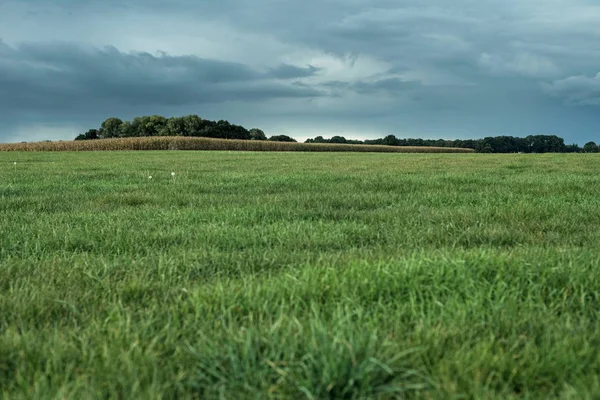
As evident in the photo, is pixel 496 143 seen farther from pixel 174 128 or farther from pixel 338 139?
pixel 174 128

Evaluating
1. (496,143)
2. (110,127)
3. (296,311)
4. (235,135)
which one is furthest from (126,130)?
(296,311)

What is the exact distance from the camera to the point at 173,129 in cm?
10675

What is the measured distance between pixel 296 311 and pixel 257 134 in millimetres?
122543

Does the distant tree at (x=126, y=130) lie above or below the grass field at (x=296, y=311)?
above

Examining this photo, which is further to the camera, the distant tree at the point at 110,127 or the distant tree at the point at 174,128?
the distant tree at the point at 110,127

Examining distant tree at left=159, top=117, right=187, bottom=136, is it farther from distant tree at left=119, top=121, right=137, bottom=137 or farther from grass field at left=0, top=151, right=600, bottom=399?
grass field at left=0, top=151, right=600, bottom=399

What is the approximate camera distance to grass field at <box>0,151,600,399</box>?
2102 mm

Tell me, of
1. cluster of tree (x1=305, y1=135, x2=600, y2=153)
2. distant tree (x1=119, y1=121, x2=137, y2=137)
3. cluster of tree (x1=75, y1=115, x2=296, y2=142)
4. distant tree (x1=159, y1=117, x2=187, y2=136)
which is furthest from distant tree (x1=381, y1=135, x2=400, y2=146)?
distant tree (x1=119, y1=121, x2=137, y2=137)

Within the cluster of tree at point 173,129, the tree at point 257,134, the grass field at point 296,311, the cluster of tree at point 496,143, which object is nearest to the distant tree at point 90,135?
the cluster of tree at point 173,129

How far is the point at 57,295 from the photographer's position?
131 inches

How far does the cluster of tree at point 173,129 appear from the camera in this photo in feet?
354

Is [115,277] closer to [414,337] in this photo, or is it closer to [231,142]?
[414,337]

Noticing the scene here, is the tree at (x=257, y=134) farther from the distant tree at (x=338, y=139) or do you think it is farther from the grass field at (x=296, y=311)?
the grass field at (x=296, y=311)

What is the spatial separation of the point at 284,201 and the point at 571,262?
493 cm
